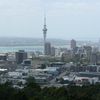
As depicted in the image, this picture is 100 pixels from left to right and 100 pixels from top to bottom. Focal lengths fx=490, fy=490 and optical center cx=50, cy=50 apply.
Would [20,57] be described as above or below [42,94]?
above

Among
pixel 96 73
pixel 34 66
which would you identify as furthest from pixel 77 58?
pixel 96 73

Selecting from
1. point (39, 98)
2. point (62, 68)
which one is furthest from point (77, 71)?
point (39, 98)

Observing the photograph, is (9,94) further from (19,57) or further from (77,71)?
(19,57)

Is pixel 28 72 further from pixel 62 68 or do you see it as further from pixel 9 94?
pixel 9 94

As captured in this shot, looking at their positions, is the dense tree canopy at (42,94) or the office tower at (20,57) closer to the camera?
the dense tree canopy at (42,94)

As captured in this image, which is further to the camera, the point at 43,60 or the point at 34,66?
the point at 43,60

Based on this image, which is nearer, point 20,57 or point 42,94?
point 42,94

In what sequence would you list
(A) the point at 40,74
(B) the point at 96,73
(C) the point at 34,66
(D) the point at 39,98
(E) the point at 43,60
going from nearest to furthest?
(D) the point at 39,98
(A) the point at 40,74
(B) the point at 96,73
(C) the point at 34,66
(E) the point at 43,60

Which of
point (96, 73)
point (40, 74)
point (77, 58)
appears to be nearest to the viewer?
point (40, 74)

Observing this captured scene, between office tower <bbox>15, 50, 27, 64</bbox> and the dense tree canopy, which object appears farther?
office tower <bbox>15, 50, 27, 64</bbox>
